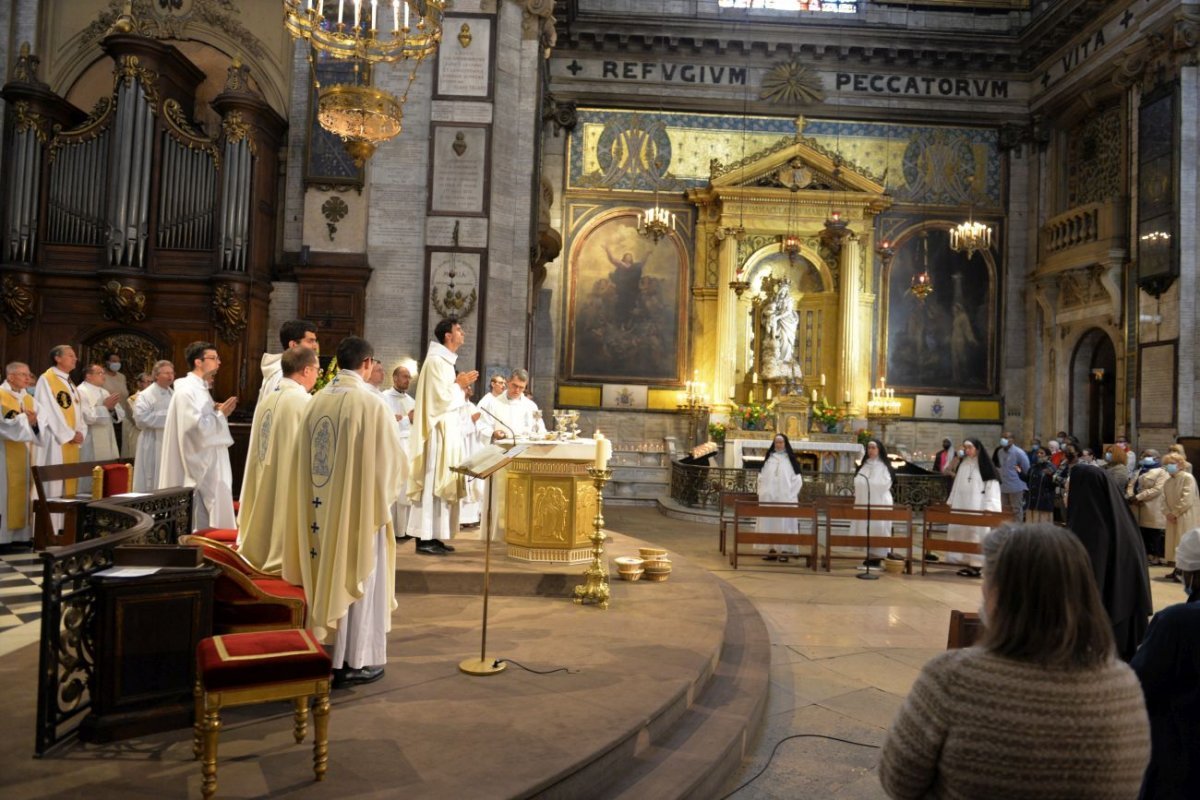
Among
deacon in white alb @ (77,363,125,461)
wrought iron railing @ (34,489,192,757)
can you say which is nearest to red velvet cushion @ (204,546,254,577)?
wrought iron railing @ (34,489,192,757)

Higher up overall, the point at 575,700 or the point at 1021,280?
the point at 1021,280

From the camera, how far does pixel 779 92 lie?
61.0 feet

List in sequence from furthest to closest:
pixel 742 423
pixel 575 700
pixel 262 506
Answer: pixel 742 423, pixel 262 506, pixel 575 700

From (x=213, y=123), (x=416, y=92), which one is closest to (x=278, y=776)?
(x=416, y=92)

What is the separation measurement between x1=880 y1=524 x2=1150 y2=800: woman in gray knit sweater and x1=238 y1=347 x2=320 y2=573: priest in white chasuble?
345 cm

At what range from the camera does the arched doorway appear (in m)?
16.8

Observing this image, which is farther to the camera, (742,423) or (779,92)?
(779,92)

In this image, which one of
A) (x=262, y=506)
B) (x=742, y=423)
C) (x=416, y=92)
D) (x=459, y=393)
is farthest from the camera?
(x=742, y=423)

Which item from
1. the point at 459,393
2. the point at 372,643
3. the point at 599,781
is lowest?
the point at 599,781

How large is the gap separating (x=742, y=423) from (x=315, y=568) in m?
13.5

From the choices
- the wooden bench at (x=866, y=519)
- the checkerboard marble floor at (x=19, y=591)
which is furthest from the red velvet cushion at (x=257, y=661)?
the wooden bench at (x=866, y=519)

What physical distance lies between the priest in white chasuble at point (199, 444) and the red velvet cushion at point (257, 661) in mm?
3787

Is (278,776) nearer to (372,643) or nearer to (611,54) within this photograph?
(372,643)

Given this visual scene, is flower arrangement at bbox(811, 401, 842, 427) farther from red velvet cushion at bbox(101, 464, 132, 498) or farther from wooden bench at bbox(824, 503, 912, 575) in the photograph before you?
red velvet cushion at bbox(101, 464, 132, 498)
